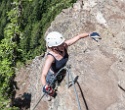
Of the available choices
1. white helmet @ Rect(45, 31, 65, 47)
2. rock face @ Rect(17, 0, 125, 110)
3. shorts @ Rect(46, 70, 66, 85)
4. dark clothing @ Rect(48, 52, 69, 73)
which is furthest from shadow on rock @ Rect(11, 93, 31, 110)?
white helmet @ Rect(45, 31, 65, 47)

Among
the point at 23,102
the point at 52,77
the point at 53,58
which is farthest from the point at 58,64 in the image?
the point at 23,102

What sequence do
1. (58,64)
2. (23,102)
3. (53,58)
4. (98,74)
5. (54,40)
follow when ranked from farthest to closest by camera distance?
(23,102) < (98,74) < (58,64) < (53,58) < (54,40)

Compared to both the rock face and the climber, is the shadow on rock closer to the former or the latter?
the rock face

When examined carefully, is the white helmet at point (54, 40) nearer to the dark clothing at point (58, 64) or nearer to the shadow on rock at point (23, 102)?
the dark clothing at point (58, 64)

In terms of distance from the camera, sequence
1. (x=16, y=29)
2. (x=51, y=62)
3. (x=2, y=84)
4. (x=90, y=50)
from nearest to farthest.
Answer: (x=51, y=62)
(x=90, y=50)
(x=2, y=84)
(x=16, y=29)

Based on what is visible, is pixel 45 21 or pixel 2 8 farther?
pixel 2 8

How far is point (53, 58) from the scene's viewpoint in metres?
6.39

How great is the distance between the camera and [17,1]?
18.6m

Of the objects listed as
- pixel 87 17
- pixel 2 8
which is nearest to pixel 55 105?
pixel 87 17

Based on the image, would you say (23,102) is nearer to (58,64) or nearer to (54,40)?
(58,64)

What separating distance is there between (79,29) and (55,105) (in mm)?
3112

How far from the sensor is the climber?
6.28 metres

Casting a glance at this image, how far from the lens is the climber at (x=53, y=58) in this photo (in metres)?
6.28

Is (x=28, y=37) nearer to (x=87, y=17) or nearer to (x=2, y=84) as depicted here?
(x=2, y=84)
